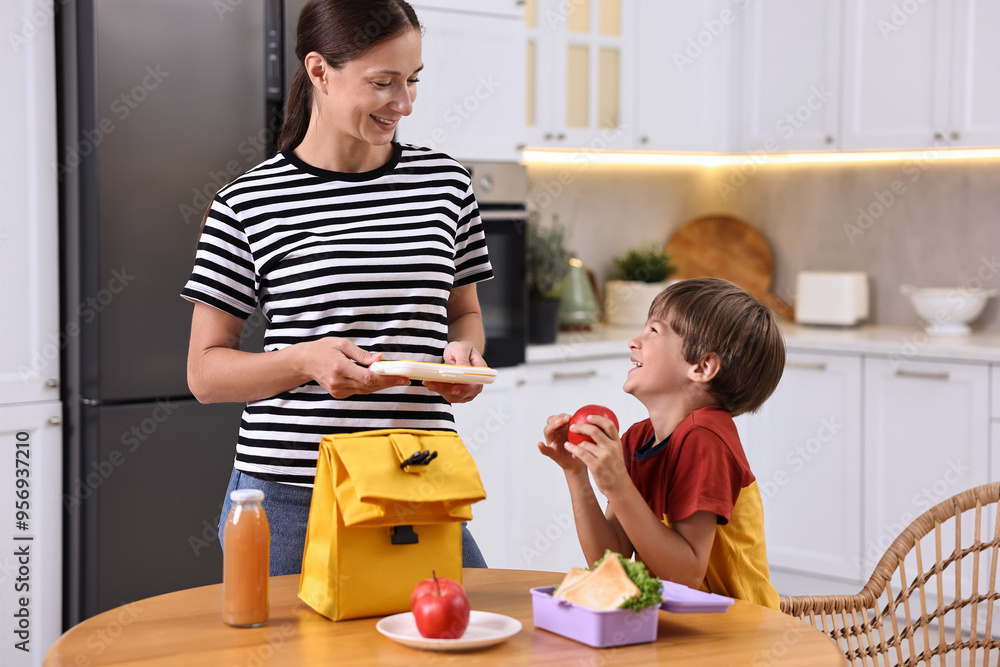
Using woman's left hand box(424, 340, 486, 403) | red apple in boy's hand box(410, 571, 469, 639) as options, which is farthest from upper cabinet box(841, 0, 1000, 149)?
red apple in boy's hand box(410, 571, 469, 639)

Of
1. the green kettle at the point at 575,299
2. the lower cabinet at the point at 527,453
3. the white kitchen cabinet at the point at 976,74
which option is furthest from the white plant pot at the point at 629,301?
the white kitchen cabinet at the point at 976,74

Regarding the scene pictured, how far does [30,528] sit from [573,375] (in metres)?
1.70

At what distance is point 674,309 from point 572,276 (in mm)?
2274

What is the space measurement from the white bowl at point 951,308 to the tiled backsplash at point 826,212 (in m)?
0.15

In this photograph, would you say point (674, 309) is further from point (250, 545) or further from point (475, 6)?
point (475, 6)

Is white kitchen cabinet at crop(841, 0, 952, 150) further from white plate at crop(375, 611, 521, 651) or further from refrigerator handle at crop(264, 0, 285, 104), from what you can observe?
white plate at crop(375, 611, 521, 651)

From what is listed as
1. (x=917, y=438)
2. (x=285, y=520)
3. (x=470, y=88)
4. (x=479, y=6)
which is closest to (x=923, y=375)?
(x=917, y=438)

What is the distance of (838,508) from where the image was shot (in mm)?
3715

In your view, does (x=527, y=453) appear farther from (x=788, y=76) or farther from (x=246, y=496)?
(x=246, y=496)

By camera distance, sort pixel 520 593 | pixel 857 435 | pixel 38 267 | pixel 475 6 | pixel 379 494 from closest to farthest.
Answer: pixel 379 494
pixel 520 593
pixel 38 267
pixel 475 6
pixel 857 435

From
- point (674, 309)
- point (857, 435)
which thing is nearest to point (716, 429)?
point (674, 309)

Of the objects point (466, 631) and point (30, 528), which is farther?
point (30, 528)

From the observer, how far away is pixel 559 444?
1393 millimetres

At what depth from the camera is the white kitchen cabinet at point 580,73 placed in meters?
3.67
